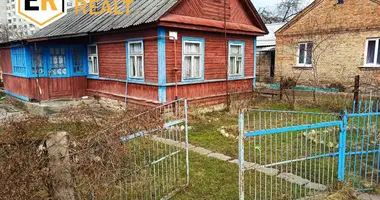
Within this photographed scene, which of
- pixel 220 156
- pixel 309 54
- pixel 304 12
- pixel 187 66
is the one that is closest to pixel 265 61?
pixel 309 54

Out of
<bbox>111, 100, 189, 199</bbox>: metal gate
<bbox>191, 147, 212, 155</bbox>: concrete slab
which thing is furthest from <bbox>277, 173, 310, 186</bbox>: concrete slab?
<bbox>191, 147, 212, 155</bbox>: concrete slab

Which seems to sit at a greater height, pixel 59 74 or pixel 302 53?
pixel 302 53

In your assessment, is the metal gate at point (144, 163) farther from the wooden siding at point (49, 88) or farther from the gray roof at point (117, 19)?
the wooden siding at point (49, 88)

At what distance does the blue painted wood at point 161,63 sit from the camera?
9039 millimetres

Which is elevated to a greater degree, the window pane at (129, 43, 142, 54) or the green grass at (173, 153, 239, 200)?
the window pane at (129, 43, 142, 54)

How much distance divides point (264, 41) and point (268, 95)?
12.0 meters

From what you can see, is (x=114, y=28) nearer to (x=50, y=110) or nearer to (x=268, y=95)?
(x=50, y=110)

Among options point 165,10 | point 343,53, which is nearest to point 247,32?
point 165,10

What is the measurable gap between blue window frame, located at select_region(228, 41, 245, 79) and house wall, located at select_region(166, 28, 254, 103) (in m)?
0.19

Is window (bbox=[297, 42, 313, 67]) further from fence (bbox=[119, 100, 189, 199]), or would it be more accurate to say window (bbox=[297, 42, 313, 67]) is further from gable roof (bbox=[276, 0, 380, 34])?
fence (bbox=[119, 100, 189, 199])

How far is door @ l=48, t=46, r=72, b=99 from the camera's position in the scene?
40.0 feet

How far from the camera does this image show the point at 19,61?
12.7m

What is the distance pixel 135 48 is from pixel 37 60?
4784mm

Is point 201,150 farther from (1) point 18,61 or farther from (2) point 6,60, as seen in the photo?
(2) point 6,60
